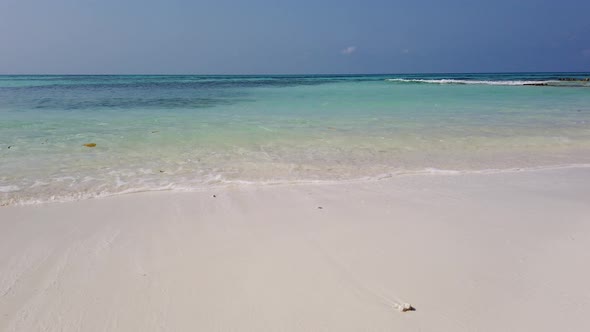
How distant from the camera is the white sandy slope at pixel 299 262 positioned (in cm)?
215

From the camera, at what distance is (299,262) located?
108 inches

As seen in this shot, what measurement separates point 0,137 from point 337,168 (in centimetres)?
666

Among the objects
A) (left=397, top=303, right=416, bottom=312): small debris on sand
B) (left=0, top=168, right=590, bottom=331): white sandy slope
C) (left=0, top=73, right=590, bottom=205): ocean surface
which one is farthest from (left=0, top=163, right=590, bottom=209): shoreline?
(left=397, top=303, right=416, bottom=312): small debris on sand

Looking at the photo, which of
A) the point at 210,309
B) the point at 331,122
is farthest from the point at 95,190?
the point at 331,122

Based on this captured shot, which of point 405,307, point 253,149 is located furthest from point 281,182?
point 405,307

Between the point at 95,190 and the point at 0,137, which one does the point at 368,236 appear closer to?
the point at 95,190

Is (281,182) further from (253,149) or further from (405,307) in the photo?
(405,307)

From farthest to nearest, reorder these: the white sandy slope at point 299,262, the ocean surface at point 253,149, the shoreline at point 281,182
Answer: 1. the ocean surface at point 253,149
2. the shoreline at point 281,182
3. the white sandy slope at point 299,262

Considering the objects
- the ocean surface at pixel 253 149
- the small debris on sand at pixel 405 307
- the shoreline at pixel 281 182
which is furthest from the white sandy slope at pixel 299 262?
the ocean surface at pixel 253 149

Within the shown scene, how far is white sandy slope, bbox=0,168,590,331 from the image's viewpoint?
7.06 feet

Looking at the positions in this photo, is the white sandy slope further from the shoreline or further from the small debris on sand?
the shoreline

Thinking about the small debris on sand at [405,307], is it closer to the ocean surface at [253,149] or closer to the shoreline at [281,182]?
the shoreline at [281,182]

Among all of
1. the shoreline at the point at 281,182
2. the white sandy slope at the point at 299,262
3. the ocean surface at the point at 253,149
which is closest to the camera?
the white sandy slope at the point at 299,262

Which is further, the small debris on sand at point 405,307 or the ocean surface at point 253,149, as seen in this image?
Answer: the ocean surface at point 253,149
